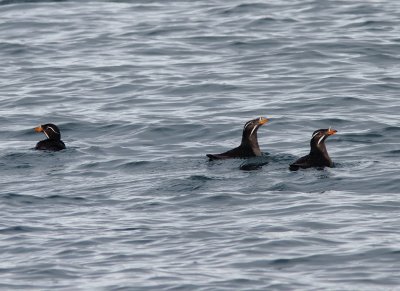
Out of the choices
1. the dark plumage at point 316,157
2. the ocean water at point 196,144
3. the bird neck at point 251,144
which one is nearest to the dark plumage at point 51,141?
the ocean water at point 196,144

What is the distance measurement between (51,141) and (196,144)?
2.84 m

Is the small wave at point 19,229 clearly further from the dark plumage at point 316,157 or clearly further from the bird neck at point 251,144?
the bird neck at point 251,144

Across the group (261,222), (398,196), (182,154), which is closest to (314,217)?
(261,222)

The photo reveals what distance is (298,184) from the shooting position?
1844 centimetres

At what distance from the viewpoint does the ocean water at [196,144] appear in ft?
47.6

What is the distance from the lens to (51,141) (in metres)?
21.5

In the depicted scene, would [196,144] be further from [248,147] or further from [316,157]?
[316,157]

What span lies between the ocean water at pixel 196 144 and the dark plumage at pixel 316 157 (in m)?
0.23

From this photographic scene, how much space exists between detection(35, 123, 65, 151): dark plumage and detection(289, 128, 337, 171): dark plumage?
4.66 m

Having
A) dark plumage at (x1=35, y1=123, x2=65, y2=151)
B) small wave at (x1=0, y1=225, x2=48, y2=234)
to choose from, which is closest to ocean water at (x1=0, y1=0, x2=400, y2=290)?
small wave at (x1=0, y1=225, x2=48, y2=234)

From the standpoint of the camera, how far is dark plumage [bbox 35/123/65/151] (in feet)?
70.3

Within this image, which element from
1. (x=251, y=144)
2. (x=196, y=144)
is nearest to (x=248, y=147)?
(x=251, y=144)

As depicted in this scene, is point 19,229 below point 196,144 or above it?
above

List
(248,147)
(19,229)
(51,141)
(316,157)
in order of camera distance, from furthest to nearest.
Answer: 1. (51,141)
2. (248,147)
3. (316,157)
4. (19,229)
